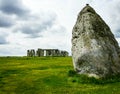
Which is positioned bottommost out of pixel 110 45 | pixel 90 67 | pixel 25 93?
pixel 25 93

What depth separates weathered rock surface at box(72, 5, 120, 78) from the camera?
115 ft

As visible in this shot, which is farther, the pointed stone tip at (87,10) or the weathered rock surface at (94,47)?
the pointed stone tip at (87,10)

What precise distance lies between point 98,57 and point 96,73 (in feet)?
5.30

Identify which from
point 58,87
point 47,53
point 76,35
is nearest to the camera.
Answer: point 58,87

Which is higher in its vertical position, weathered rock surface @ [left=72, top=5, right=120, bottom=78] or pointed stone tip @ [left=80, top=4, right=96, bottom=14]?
pointed stone tip @ [left=80, top=4, right=96, bottom=14]

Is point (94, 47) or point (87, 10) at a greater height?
point (87, 10)

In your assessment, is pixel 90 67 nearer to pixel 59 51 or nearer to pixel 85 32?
pixel 85 32

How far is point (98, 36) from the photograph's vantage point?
36469mm

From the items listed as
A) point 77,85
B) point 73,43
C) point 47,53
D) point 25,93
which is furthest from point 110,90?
point 47,53

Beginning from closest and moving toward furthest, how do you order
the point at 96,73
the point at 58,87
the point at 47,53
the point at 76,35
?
the point at 58,87
the point at 96,73
the point at 76,35
the point at 47,53

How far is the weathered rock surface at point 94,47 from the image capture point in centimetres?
3494

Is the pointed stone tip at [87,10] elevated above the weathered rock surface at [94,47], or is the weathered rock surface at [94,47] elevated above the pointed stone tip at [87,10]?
the pointed stone tip at [87,10]

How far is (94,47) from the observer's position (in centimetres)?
3553

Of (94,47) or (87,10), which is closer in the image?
(94,47)
